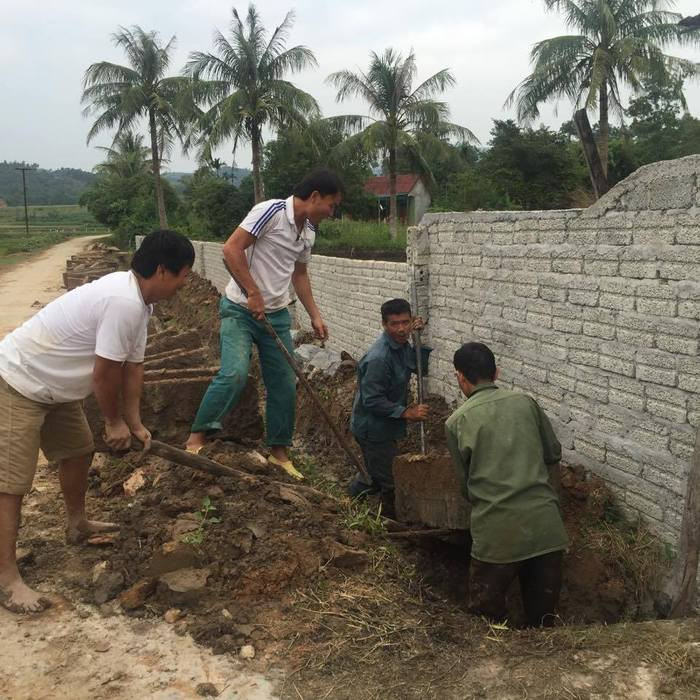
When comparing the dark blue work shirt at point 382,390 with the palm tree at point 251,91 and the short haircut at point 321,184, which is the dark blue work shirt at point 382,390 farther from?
the palm tree at point 251,91

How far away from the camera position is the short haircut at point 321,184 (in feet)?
13.5

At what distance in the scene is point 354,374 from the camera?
7293 mm

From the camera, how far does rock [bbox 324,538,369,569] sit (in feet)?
10.8

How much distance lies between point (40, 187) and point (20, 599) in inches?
5971

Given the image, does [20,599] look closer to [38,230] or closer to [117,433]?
[117,433]

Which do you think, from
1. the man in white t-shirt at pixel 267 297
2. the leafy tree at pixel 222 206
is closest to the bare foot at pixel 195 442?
the man in white t-shirt at pixel 267 297

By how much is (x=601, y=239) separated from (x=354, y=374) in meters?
3.76

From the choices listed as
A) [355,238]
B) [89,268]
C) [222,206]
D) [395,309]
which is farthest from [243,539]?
[222,206]

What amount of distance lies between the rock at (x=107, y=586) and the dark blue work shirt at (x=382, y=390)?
1.82m

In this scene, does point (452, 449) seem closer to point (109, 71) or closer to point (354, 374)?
point (354, 374)

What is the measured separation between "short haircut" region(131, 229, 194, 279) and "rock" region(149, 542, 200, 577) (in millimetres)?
1259

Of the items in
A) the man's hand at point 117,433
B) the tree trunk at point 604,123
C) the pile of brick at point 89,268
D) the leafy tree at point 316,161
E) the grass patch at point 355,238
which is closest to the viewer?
the man's hand at point 117,433

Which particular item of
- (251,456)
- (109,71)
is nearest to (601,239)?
(251,456)

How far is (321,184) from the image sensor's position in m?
4.11
